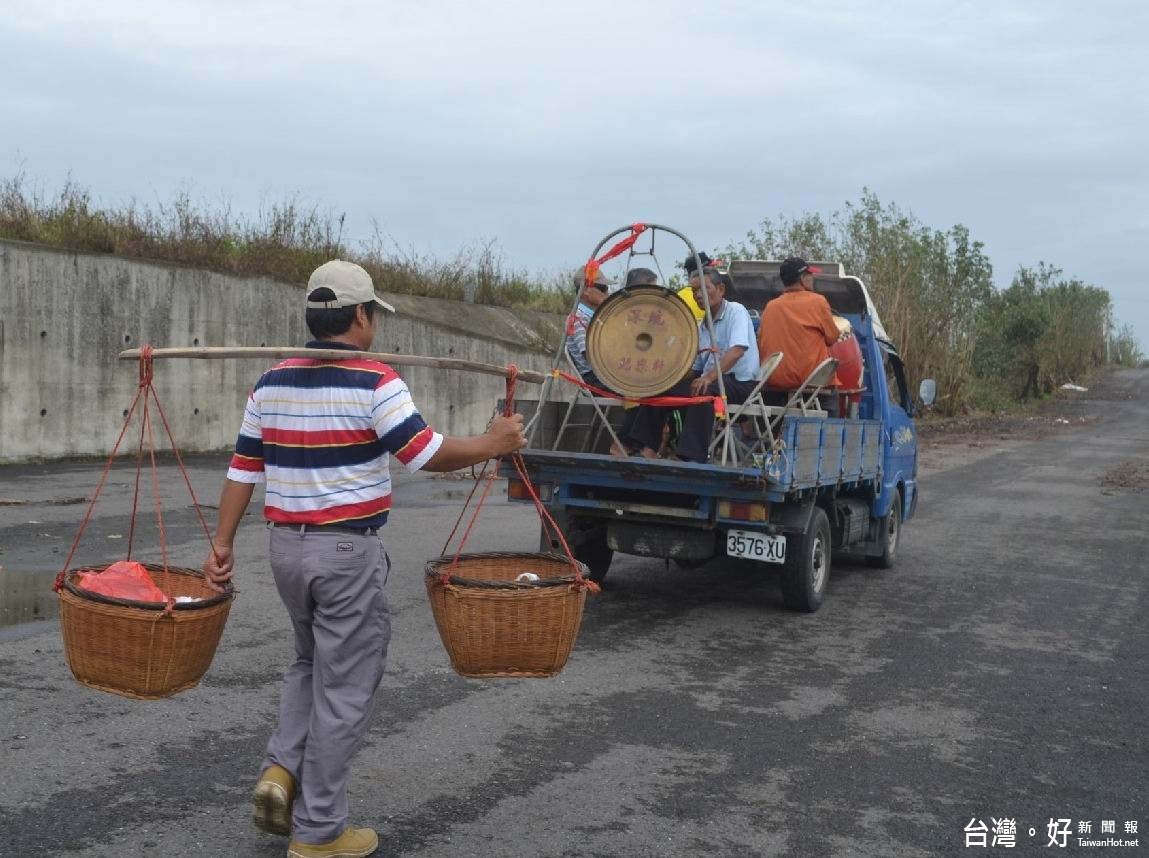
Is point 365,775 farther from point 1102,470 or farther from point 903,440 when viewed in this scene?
point 1102,470

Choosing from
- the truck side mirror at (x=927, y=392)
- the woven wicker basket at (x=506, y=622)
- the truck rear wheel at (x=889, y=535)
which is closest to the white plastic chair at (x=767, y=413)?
the truck rear wheel at (x=889, y=535)

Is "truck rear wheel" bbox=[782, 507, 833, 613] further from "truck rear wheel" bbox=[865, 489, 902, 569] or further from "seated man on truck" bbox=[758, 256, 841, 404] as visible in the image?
"truck rear wheel" bbox=[865, 489, 902, 569]

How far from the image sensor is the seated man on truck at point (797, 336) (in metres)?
8.97

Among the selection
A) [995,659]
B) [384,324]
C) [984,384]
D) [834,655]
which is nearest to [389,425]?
[834,655]

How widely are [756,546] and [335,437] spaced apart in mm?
4713

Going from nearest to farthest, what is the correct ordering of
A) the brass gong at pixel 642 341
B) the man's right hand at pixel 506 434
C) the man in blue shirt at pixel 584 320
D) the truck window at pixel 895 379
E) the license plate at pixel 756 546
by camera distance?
the man's right hand at pixel 506 434, the brass gong at pixel 642 341, the license plate at pixel 756 546, the man in blue shirt at pixel 584 320, the truck window at pixel 895 379

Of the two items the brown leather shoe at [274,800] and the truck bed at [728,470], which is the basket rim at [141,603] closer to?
the brown leather shoe at [274,800]

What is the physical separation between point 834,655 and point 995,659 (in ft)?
3.26

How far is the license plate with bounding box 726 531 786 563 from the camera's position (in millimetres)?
8188

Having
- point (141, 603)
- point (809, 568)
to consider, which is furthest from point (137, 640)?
point (809, 568)

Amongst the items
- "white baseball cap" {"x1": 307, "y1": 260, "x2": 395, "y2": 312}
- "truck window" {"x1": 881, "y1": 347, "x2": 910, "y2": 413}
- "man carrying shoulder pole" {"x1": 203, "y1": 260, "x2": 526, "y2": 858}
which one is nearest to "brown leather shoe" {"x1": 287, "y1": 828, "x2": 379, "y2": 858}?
"man carrying shoulder pole" {"x1": 203, "y1": 260, "x2": 526, "y2": 858}

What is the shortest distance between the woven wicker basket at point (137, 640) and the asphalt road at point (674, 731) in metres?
0.53

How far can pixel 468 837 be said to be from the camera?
→ 432 centimetres

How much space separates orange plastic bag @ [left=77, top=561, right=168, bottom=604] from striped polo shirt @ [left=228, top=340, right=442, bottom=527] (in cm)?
67
